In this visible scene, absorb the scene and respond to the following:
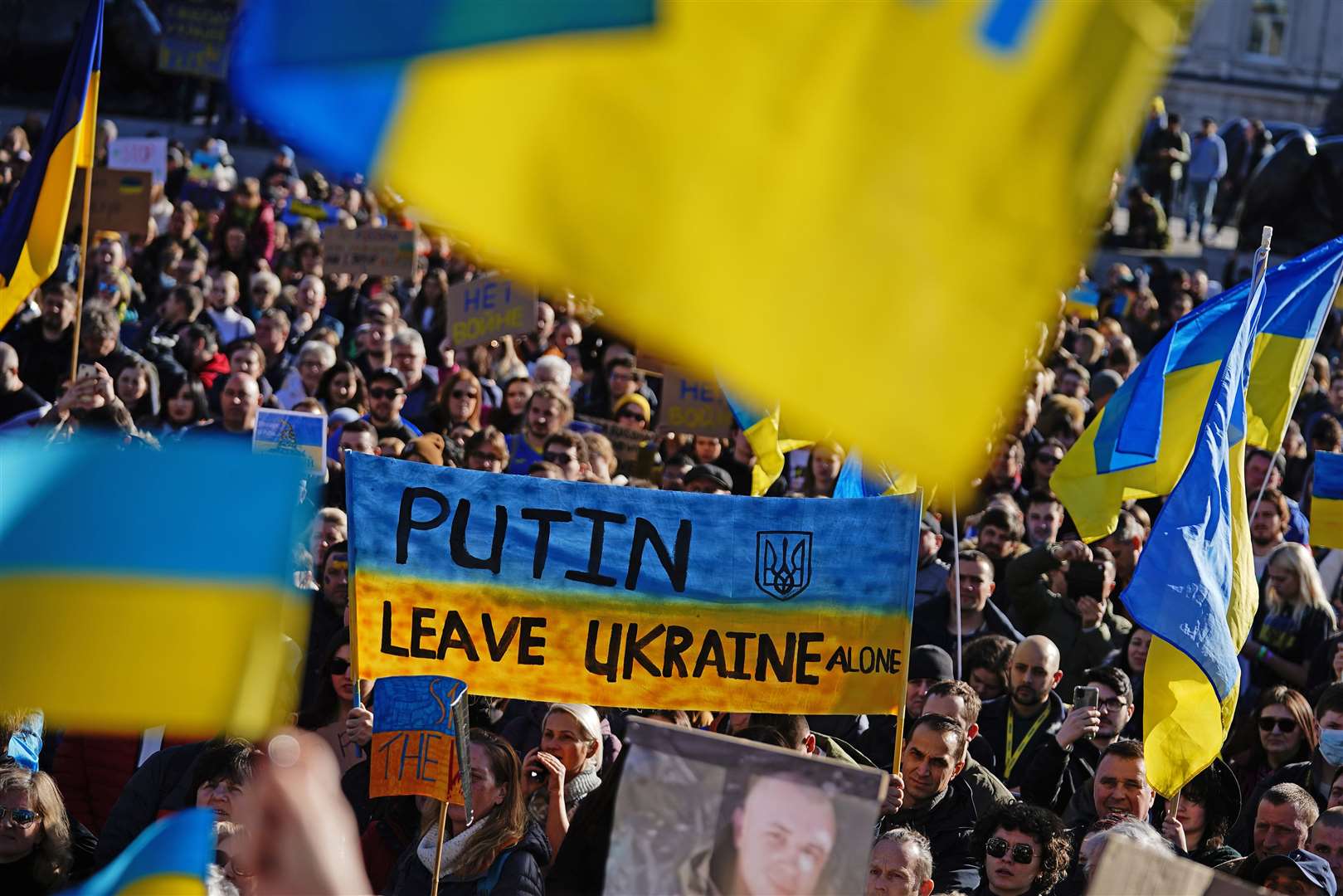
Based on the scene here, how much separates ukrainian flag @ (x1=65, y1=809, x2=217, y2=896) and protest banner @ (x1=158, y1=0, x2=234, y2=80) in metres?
20.1

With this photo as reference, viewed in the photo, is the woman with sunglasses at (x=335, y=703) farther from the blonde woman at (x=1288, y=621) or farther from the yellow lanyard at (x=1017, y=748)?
the blonde woman at (x=1288, y=621)

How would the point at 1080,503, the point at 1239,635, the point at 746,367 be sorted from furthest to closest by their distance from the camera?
the point at 1080,503, the point at 1239,635, the point at 746,367

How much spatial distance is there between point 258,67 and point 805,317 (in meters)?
0.70

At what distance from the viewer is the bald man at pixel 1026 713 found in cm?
689

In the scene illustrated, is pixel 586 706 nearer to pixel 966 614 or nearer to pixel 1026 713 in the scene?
pixel 1026 713

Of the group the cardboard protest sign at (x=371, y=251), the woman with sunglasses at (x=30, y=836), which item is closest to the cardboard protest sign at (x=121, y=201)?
the cardboard protest sign at (x=371, y=251)

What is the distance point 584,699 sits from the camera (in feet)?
18.9

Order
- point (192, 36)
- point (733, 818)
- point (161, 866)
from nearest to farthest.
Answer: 1. point (161, 866)
2. point (733, 818)
3. point (192, 36)

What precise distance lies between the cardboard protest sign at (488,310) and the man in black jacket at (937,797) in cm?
567

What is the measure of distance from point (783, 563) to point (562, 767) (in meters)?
0.92

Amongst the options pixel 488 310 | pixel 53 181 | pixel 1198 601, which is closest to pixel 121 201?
pixel 488 310

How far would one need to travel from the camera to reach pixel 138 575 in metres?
2.95

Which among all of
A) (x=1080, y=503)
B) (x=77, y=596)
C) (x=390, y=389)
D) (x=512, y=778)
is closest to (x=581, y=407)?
(x=390, y=389)

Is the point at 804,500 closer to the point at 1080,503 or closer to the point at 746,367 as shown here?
the point at 1080,503
